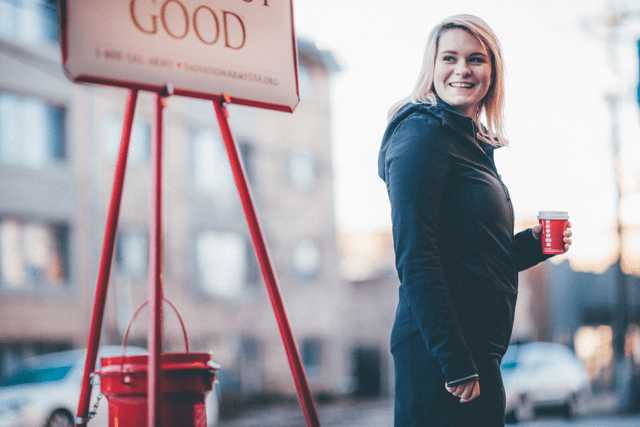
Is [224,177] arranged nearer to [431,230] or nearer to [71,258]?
[71,258]

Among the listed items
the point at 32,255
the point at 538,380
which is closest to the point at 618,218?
the point at 538,380

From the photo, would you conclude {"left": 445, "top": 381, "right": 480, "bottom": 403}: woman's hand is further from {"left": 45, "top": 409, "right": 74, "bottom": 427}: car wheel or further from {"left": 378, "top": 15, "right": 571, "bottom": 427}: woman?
{"left": 45, "top": 409, "right": 74, "bottom": 427}: car wheel

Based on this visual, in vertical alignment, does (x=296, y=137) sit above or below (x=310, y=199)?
above

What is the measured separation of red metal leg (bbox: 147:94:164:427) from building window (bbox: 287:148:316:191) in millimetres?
21603

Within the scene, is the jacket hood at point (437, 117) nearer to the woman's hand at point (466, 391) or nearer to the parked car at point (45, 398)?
the woman's hand at point (466, 391)

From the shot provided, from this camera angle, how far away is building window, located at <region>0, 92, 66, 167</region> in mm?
16297

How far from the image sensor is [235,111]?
73.6 ft

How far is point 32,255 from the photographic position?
55.0ft

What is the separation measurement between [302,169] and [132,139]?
7682 mm

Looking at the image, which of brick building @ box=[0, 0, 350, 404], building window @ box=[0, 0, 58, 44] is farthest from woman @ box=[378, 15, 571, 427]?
building window @ box=[0, 0, 58, 44]

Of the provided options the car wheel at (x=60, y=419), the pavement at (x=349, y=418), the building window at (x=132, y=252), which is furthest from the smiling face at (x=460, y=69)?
the building window at (x=132, y=252)

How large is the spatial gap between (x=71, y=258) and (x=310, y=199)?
9524 mm

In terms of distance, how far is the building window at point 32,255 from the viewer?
16281 millimetres

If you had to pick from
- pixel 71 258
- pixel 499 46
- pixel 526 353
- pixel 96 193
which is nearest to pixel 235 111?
pixel 96 193
